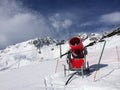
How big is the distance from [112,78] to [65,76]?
3688 millimetres

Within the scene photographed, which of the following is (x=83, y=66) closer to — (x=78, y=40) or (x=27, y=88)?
(x=78, y=40)

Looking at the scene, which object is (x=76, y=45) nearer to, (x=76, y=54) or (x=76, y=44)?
(x=76, y=44)

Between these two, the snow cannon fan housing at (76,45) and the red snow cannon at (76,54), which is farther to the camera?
the snow cannon fan housing at (76,45)

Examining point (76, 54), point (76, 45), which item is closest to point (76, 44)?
point (76, 45)

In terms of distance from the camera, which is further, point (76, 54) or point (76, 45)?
point (76, 54)

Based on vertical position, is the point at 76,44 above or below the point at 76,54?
above

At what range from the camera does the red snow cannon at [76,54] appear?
13.9 metres

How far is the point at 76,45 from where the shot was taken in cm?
1414

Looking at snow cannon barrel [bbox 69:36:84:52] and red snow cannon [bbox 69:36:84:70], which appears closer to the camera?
red snow cannon [bbox 69:36:84:70]

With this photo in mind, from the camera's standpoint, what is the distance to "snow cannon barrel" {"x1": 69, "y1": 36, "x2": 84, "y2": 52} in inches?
556

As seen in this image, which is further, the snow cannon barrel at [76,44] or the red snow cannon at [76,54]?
the snow cannon barrel at [76,44]

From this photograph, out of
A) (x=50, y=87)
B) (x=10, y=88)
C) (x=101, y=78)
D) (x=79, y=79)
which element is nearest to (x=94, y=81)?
(x=101, y=78)

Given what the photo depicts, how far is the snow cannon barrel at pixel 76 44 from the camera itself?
46.3ft

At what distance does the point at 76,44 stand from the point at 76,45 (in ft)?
0.62
